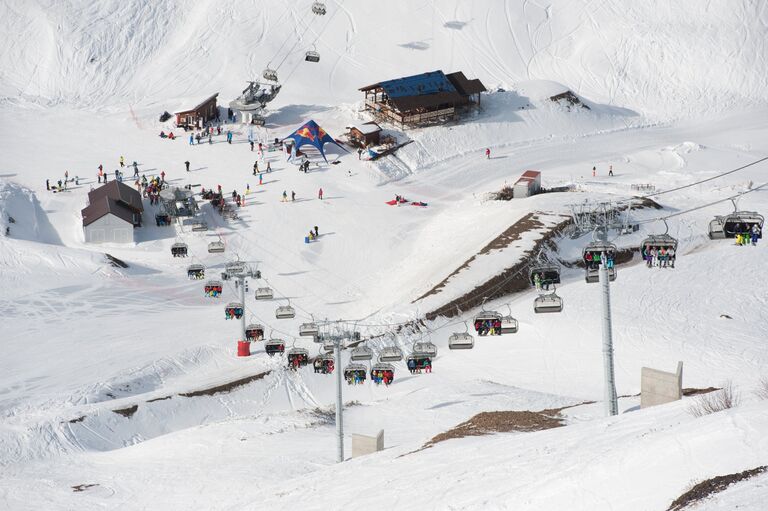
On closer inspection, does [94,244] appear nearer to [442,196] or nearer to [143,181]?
[143,181]

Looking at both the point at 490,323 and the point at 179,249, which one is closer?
the point at 490,323

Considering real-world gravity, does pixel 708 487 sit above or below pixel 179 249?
below

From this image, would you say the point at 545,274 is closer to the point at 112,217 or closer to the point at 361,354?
the point at 361,354

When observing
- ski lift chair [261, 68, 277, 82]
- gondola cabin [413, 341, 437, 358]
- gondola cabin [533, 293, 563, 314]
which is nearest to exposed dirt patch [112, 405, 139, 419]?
gondola cabin [413, 341, 437, 358]

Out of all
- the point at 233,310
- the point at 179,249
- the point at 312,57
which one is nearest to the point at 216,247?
the point at 179,249

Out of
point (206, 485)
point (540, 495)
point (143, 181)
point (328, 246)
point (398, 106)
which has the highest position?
point (398, 106)

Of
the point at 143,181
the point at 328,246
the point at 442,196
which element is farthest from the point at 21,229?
the point at 442,196

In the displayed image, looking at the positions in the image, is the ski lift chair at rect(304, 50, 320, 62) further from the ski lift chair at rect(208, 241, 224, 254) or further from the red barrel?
the red barrel
